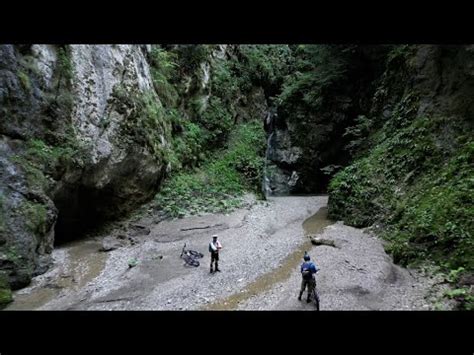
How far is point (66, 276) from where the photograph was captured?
1070cm

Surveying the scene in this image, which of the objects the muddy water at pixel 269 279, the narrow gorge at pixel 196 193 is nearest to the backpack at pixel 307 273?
the narrow gorge at pixel 196 193

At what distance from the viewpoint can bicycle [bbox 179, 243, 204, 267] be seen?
467 inches

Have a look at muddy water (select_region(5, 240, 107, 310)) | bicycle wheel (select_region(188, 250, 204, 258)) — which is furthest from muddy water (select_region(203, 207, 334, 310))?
muddy water (select_region(5, 240, 107, 310))

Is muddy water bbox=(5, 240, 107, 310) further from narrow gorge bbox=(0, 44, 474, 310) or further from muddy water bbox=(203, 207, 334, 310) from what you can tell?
muddy water bbox=(203, 207, 334, 310)

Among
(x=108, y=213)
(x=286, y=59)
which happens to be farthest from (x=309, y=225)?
(x=286, y=59)

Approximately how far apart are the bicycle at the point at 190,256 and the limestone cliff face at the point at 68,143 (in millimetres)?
4913

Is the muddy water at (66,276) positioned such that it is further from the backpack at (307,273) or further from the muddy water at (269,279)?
the backpack at (307,273)

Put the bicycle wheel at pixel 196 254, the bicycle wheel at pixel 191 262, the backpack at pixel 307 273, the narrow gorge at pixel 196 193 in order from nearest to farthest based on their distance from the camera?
1. the backpack at pixel 307 273
2. the narrow gorge at pixel 196 193
3. the bicycle wheel at pixel 191 262
4. the bicycle wheel at pixel 196 254

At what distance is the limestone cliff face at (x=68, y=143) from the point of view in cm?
1054

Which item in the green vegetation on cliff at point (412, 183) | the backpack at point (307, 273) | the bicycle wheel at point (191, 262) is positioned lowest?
the bicycle wheel at point (191, 262)

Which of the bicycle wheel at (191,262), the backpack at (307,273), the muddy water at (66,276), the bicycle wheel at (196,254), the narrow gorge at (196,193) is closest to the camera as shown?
the backpack at (307,273)

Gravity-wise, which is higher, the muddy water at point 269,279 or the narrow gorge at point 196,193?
the narrow gorge at point 196,193

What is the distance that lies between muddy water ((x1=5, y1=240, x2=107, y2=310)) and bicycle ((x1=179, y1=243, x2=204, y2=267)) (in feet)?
10.2

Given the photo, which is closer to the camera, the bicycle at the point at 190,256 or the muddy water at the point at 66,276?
the muddy water at the point at 66,276
